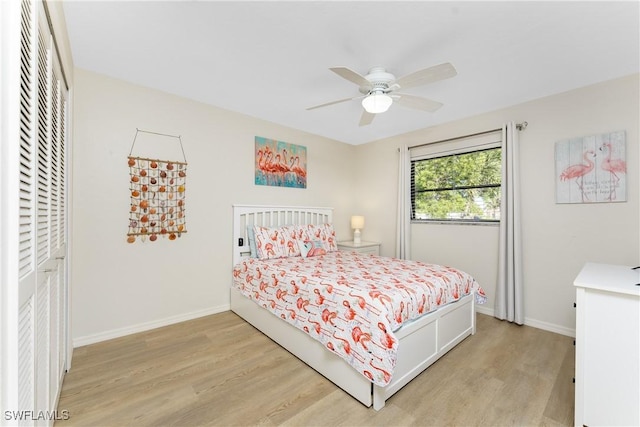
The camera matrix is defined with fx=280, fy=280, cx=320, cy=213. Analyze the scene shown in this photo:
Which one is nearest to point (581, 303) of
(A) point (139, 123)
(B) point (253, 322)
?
(B) point (253, 322)

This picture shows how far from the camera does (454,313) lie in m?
2.44

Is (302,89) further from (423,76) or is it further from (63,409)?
(63,409)

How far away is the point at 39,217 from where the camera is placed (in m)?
1.21

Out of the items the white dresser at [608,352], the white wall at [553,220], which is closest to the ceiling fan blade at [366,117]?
the white wall at [553,220]

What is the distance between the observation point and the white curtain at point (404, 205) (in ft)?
13.1

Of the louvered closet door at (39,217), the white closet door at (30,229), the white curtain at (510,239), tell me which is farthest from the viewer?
the white curtain at (510,239)

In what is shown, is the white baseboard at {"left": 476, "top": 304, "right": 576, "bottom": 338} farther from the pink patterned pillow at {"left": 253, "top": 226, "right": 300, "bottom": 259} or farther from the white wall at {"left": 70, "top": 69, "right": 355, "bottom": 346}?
the white wall at {"left": 70, "top": 69, "right": 355, "bottom": 346}

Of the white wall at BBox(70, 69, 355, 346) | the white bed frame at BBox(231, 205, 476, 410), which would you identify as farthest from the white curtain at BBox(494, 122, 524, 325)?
the white wall at BBox(70, 69, 355, 346)

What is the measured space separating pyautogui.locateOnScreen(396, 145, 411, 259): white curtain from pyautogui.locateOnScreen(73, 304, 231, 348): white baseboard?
8.11 ft

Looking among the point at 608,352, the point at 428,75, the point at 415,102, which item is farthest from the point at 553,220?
the point at 428,75

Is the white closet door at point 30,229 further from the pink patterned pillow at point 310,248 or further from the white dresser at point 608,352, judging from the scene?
the white dresser at point 608,352

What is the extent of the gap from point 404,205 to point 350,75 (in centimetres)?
249

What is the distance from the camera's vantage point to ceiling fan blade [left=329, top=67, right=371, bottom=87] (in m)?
1.81

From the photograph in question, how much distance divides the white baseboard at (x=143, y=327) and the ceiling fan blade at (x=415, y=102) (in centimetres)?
290
